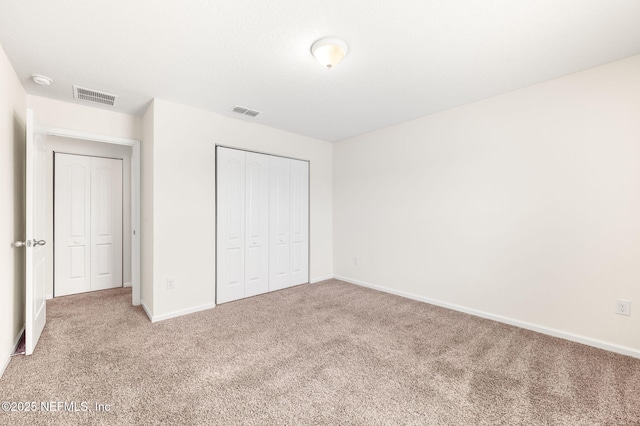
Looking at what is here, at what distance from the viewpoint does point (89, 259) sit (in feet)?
13.7

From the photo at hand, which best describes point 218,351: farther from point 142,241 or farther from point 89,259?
point 89,259

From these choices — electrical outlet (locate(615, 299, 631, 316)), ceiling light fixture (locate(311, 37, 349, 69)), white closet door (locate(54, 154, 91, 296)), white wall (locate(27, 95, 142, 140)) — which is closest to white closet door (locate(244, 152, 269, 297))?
white wall (locate(27, 95, 142, 140))

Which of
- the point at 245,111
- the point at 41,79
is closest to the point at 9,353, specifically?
the point at 41,79

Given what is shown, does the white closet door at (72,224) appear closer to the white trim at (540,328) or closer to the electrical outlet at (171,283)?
the electrical outlet at (171,283)

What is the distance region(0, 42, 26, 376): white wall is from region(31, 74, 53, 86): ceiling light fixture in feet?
0.40

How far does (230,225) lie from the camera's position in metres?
3.78

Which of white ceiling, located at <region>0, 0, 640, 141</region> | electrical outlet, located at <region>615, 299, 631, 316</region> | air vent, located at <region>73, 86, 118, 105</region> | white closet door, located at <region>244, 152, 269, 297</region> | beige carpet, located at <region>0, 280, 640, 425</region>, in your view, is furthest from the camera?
white closet door, located at <region>244, 152, 269, 297</region>

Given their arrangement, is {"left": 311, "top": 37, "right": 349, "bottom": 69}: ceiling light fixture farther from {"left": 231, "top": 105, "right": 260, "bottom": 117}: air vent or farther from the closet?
the closet

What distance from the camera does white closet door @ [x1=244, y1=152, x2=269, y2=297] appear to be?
397cm

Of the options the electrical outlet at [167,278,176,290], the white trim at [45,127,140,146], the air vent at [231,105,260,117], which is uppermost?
the air vent at [231,105,260,117]

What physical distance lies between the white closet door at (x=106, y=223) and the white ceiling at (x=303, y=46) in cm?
153

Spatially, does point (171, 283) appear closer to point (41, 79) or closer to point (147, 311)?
point (147, 311)

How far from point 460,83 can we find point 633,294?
2.37 m

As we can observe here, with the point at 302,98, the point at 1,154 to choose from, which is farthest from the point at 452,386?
the point at 1,154
